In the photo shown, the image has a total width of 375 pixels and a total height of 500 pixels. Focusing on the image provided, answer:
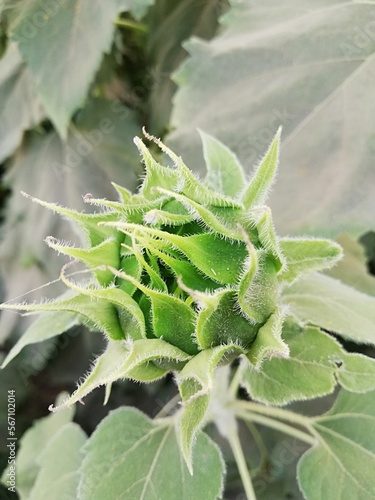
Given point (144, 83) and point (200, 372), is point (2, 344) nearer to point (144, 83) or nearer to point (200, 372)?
point (144, 83)

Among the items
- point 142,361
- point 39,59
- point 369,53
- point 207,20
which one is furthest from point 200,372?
point 207,20

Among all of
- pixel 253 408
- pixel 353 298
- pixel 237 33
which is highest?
pixel 237 33

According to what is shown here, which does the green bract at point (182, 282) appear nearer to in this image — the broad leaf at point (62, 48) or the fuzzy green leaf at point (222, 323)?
the fuzzy green leaf at point (222, 323)

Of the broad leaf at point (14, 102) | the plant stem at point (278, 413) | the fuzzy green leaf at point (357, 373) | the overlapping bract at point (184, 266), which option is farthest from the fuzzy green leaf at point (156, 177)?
the broad leaf at point (14, 102)

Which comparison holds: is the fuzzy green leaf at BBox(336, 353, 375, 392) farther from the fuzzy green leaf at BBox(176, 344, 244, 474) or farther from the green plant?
the fuzzy green leaf at BBox(176, 344, 244, 474)

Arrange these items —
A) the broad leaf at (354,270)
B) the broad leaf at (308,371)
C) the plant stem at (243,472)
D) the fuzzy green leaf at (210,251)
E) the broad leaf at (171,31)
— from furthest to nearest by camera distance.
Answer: the broad leaf at (171,31) < the broad leaf at (354,270) < the plant stem at (243,472) < the broad leaf at (308,371) < the fuzzy green leaf at (210,251)

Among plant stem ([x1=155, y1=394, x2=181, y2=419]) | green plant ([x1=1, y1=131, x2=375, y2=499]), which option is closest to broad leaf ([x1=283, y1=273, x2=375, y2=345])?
green plant ([x1=1, y1=131, x2=375, y2=499])

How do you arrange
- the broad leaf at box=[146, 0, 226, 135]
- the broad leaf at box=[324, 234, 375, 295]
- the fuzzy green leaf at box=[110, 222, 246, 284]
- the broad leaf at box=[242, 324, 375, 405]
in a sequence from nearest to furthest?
the fuzzy green leaf at box=[110, 222, 246, 284]
the broad leaf at box=[242, 324, 375, 405]
the broad leaf at box=[324, 234, 375, 295]
the broad leaf at box=[146, 0, 226, 135]
